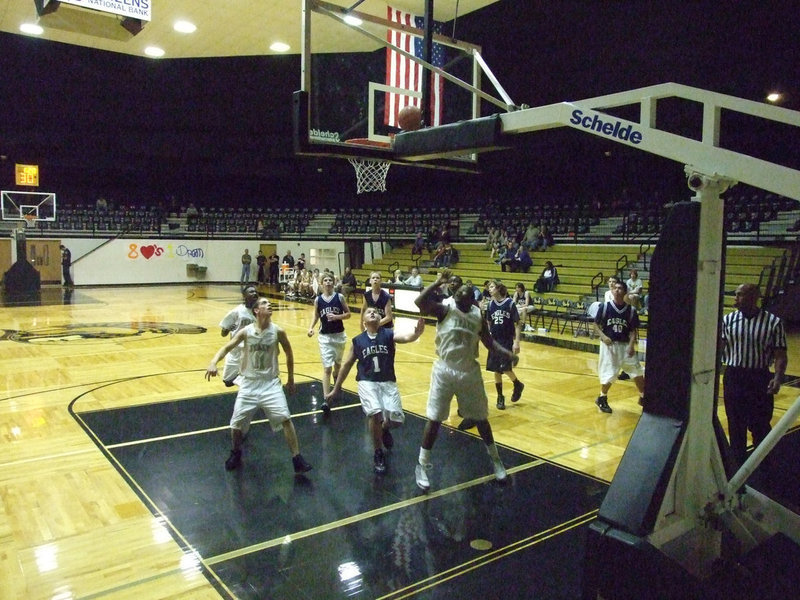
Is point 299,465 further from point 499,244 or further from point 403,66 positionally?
point 499,244

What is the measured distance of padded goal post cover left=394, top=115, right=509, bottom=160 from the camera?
4270mm

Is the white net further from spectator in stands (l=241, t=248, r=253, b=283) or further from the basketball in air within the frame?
spectator in stands (l=241, t=248, r=253, b=283)

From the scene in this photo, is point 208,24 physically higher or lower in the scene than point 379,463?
higher

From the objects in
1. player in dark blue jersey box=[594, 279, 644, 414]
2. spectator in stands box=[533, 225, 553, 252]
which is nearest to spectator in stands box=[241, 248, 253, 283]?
spectator in stands box=[533, 225, 553, 252]

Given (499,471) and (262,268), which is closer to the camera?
(499,471)

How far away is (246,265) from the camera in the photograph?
102 feet

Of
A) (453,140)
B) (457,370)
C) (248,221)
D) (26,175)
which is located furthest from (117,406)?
(248,221)

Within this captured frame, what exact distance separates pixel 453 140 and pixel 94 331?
12702 mm

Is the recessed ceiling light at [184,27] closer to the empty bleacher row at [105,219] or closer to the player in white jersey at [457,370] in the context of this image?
the player in white jersey at [457,370]

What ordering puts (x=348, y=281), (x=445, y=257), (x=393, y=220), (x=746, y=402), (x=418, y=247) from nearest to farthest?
(x=746, y=402)
(x=348, y=281)
(x=445, y=257)
(x=418, y=247)
(x=393, y=220)

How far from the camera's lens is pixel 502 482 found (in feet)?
18.5

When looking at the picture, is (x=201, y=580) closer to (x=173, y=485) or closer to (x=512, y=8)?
(x=173, y=485)

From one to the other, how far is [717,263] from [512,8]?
30.8ft

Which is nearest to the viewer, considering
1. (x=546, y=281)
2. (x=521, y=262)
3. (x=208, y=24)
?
(x=208, y=24)
